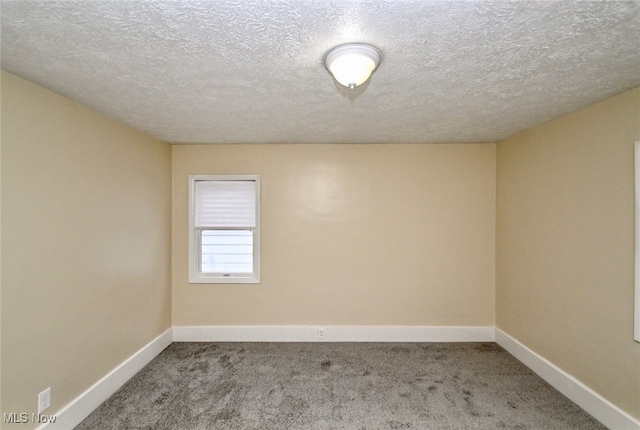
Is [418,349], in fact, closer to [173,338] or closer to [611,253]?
[611,253]

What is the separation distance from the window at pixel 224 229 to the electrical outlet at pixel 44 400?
5.62 ft

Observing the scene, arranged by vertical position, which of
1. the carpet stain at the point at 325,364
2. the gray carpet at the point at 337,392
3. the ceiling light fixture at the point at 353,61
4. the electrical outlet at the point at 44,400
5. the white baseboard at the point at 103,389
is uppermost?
the ceiling light fixture at the point at 353,61

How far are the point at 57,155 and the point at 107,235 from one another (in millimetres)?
776

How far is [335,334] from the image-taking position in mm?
3549

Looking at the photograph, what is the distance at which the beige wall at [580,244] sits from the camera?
2.04m

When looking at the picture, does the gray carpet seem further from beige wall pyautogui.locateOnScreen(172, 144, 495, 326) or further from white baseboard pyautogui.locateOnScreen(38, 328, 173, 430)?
beige wall pyautogui.locateOnScreen(172, 144, 495, 326)

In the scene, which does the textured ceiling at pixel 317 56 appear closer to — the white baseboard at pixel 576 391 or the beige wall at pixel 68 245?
the beige wall at pixel 68 245

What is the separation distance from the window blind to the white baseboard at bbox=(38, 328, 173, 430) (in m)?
1.48

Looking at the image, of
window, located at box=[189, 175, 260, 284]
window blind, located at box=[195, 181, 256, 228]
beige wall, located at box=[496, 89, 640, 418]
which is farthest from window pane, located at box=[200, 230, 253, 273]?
beige wall, located at box=[496, 89, 640, 418]

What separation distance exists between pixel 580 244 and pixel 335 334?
262 cm

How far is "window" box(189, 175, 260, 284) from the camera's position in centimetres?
360

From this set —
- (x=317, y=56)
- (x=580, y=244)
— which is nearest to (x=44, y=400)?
(x=317, y=56)

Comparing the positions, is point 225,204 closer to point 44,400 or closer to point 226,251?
point 226,251

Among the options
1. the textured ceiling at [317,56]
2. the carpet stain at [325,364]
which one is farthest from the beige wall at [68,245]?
the carpet stain at [325,364]
